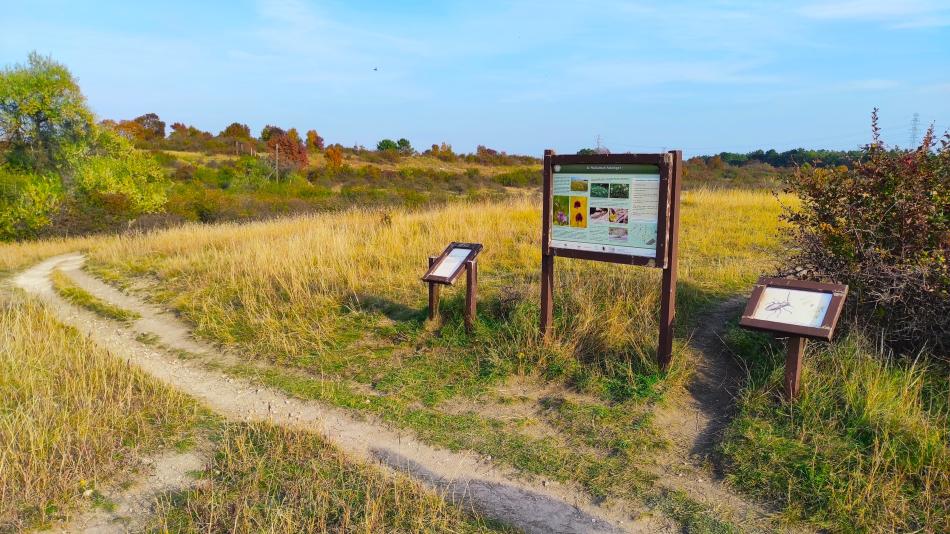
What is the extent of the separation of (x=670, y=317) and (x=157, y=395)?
4.40 m

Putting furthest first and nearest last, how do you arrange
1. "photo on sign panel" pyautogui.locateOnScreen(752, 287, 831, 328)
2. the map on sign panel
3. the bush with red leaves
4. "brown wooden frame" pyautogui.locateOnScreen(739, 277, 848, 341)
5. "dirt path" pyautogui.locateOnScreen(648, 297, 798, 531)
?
the map on sign panel
the bush with red leaves
"photo on sign panel" pyautogui.locateOnScreen(752, 287, 831, 328)
"brown wooden frame" pyautogui.locateOnScreen(739, 277, 848, 341)
"dirt path" pyautogui.locateOnScreen(648, 297, 798, 531)

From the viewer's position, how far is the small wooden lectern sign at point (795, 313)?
413 cm

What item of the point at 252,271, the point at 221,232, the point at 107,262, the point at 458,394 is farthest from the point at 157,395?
the point at 221,232

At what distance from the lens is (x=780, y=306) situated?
4367mm

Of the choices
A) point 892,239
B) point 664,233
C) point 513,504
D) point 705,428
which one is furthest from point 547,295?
point 892,239

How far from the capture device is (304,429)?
448cm

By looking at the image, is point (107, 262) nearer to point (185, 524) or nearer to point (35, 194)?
point (35, 194)

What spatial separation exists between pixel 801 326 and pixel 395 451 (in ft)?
9.61

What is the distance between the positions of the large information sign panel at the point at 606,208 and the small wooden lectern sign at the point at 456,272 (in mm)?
1046

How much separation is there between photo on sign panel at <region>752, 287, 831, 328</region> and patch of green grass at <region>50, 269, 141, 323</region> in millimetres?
7640

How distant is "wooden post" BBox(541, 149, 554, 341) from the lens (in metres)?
5.70

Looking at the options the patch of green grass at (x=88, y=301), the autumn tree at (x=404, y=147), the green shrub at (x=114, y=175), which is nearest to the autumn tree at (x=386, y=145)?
the autumn tree at (x=404, y=147)

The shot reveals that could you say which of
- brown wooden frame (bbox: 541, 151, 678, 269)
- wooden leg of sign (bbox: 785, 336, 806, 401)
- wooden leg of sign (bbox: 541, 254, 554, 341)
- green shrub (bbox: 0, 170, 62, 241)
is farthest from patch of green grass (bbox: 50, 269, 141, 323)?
green shrub (bbox: 0, 170, 62, 241)

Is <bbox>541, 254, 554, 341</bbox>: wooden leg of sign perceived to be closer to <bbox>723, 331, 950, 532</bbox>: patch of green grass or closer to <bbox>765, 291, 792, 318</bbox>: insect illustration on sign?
<bbox>723, 331, 950, 532</bbox>: patch of green grass
